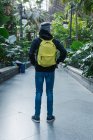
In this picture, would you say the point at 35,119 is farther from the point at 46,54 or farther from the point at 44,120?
the point at 46,54

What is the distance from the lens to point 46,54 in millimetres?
6926

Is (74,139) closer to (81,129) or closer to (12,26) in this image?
(81,129)

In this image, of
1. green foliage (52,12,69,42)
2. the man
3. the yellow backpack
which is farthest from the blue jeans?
green foliage (52,12,69,42)

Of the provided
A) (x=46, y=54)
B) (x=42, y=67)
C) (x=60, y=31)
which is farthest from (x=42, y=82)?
(x=60, y=31)

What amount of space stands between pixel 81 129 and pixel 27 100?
3403 millimetres

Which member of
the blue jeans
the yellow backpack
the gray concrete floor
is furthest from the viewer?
the blue jeans

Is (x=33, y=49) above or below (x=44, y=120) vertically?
above

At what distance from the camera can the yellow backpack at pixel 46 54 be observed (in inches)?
273

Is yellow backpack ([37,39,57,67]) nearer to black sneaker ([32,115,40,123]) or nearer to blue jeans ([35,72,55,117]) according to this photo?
blue jeans ([35,72,55,117])

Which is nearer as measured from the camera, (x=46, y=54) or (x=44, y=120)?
(x=46, y=54)

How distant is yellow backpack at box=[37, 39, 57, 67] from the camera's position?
22.7ft

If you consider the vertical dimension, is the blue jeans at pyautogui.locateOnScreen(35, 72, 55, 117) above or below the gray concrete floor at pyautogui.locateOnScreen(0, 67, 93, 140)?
above

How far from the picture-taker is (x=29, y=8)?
189 ft

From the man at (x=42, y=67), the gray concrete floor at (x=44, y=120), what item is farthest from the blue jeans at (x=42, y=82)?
the gray concrete floor at (x=44, y=120)
